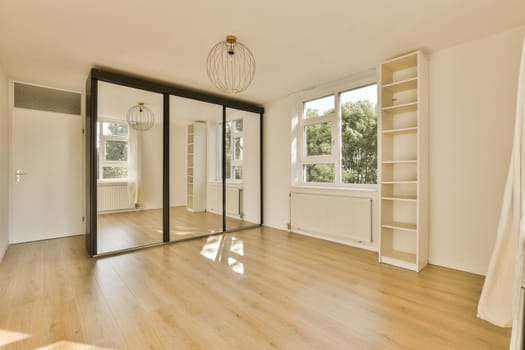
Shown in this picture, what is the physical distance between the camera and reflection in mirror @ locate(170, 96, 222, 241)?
13.2ft

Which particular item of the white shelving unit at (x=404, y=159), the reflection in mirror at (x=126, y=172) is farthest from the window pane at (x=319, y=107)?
the reflection in mirror at (x=126, y=172)

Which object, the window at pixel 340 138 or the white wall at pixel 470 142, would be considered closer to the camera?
the white wall at pixel 470 142

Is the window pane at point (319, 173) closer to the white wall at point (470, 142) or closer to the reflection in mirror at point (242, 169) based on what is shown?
the reflection in mirror at point (242, 169)

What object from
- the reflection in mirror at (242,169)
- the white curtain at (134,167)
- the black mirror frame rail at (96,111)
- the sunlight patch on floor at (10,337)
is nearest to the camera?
the sunlight patch on floor at (10,337)

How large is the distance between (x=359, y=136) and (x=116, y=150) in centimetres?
348

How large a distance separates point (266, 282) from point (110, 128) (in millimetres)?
2866

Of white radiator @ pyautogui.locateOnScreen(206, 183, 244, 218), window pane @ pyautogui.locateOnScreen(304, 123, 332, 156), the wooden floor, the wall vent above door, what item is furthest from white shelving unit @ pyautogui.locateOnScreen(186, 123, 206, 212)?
the wall vent above door

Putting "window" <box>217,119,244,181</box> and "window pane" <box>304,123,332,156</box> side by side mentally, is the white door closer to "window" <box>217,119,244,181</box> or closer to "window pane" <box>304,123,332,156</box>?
"window" <box>217,119,244,181</box>

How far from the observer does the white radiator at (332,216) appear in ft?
11.6

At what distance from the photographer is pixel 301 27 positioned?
7.97 ft

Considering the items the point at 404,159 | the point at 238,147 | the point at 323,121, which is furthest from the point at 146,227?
the point at 404,159

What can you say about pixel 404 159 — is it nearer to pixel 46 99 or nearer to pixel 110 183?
pixel 110 183

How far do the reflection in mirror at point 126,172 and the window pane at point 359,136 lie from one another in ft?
9.18

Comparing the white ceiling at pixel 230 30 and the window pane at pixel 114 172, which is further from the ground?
the white ceiling at pixel 230 30
